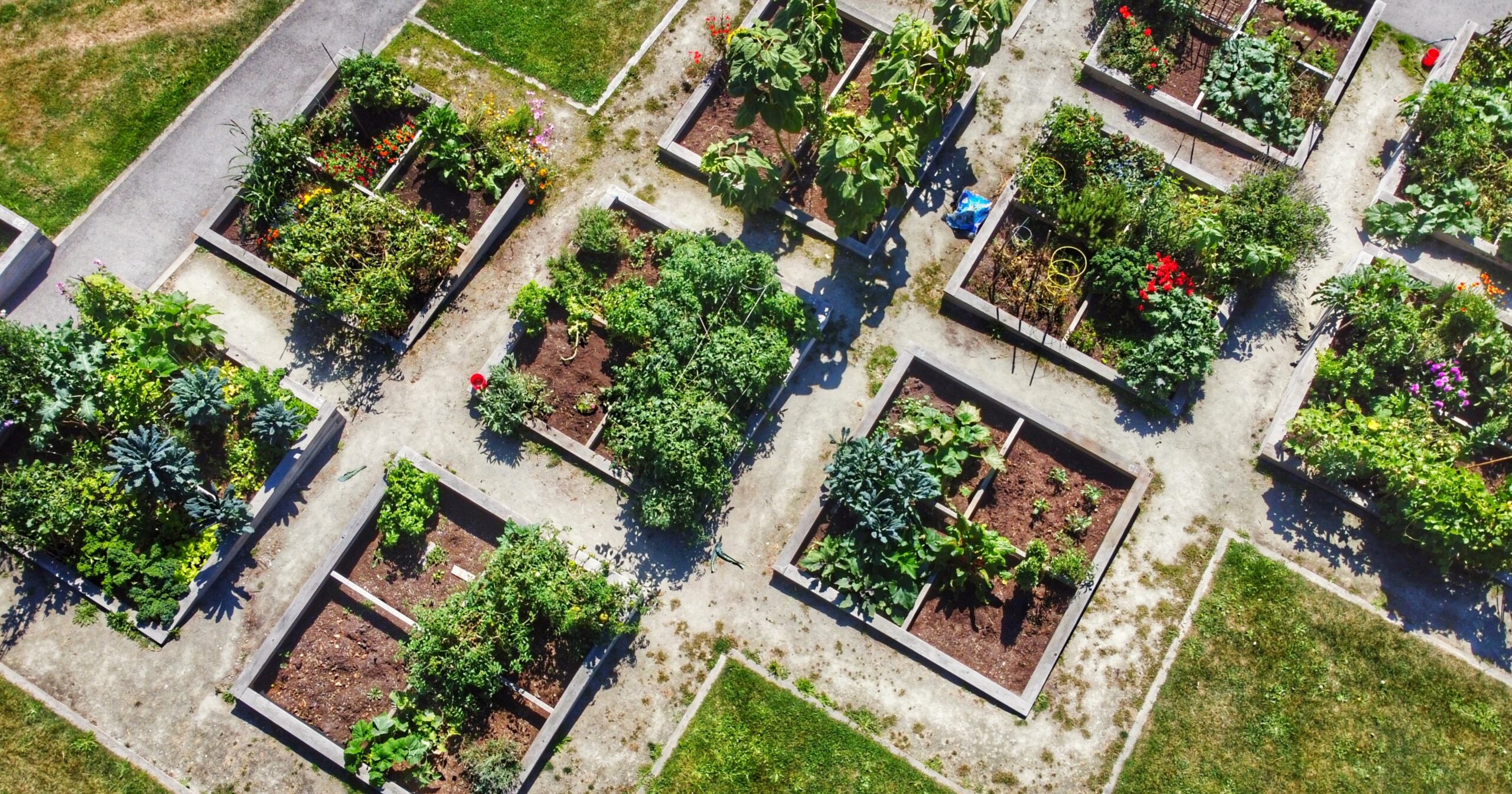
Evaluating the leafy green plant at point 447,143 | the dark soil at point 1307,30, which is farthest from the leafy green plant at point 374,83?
the dark soil at point 1307,30

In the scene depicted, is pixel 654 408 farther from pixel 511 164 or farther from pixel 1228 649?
pixel 1228 649

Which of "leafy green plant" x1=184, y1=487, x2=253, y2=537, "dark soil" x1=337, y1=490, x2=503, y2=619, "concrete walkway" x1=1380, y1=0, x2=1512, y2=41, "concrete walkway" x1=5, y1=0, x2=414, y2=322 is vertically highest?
"concrete walkway" x1=1380, y1=0, x2=1512, y2=41

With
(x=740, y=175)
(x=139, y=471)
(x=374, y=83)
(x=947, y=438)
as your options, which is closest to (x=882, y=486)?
(x=947, y=438)

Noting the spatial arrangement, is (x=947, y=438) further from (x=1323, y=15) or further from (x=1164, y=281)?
(x=1323, y=15)

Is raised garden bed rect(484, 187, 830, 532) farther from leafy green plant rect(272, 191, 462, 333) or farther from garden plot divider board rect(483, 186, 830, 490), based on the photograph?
leafy green plant rect(272, 191, 462, 333)

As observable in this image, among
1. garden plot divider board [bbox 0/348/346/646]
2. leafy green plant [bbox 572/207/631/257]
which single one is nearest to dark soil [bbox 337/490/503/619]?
garden plot divider board [bbox 0/348/346/646]

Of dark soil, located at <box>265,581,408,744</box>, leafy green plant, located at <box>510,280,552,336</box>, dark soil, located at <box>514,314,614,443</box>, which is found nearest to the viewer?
dark soil, located at <box>265,581,408,744</box>
